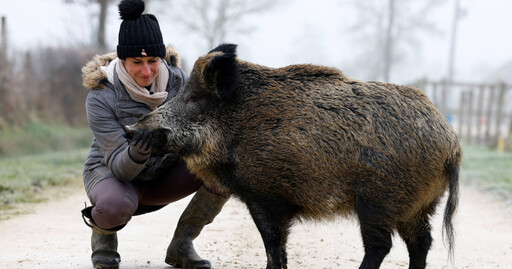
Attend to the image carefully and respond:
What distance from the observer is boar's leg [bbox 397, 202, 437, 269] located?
438 centimetres

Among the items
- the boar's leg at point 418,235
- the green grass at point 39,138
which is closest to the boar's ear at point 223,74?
the boar's leg at point 418,235

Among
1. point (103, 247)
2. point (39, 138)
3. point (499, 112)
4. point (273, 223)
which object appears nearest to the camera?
point (273, 223)

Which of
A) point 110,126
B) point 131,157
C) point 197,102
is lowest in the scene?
point 131,157

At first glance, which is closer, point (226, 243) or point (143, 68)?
point (143, 68)

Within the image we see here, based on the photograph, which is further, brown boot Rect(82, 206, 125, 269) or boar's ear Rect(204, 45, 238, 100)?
brown boot Rect(82, 206, 125, 269)

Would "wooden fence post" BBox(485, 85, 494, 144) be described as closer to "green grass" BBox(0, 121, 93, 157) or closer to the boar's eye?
"green grass" BBox(0, 121, 93, 157)

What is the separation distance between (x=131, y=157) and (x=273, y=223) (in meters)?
1.15

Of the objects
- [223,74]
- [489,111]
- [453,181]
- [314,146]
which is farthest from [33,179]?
[489,111]

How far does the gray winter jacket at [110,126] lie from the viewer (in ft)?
14.9

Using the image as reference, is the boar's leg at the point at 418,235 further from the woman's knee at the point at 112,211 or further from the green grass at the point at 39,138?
the green grass at the point at 39,138

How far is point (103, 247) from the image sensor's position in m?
4.80

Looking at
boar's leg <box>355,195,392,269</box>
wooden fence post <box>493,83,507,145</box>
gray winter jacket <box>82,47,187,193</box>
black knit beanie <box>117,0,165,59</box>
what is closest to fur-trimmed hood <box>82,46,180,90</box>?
gray winter jacket <box>82,47,187,193</box>

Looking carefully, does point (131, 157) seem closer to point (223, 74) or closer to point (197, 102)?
point (197, 102)

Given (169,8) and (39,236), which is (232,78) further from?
(169,8)
